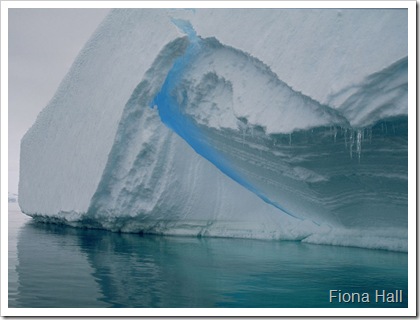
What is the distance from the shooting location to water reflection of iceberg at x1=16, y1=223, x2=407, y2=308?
4.81m

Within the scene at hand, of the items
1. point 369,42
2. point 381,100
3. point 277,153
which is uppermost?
point 369,42

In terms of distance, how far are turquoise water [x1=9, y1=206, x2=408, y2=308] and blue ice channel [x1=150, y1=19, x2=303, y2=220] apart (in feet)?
8.80

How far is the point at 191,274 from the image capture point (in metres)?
6.17

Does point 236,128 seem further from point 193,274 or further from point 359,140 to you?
point 193,274

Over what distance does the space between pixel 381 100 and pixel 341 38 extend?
120 centimetres

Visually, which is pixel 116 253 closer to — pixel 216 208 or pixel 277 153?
pixel 277 153

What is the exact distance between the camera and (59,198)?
1359cm

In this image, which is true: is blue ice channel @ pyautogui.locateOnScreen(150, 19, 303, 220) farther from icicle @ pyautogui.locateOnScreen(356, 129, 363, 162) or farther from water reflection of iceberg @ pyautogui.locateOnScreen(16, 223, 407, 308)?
icicle @ pyautogui.locateOnScreen(356, 129, 363, 162)

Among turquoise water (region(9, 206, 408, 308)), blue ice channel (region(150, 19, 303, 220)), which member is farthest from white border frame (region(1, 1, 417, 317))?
blue ice channel (region(150, 19, 303, 220))

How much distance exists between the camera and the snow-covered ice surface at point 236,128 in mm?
7691

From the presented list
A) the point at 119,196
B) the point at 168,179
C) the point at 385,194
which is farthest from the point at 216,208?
the point at 385,194

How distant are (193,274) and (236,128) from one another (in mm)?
4427

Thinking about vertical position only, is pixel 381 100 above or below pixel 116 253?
above

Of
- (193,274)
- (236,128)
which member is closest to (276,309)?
(193,274)
